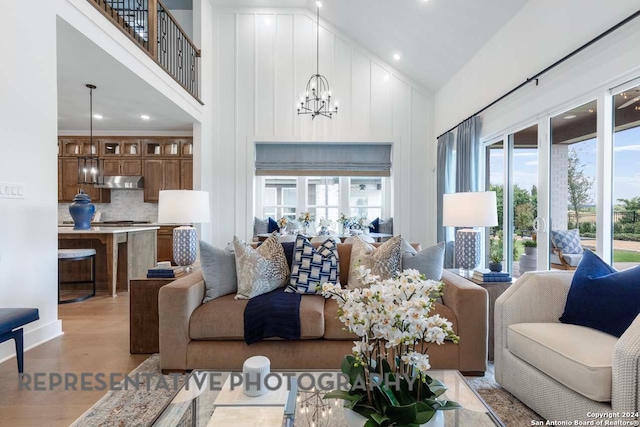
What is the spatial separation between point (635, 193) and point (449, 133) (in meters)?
2.91

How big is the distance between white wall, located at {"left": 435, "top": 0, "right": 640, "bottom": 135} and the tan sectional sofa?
191 centimetres

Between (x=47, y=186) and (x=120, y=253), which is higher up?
(x=47, y=186)

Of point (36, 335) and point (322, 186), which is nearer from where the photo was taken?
point (36, 335)

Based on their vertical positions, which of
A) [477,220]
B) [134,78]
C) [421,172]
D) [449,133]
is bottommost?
[477,220]

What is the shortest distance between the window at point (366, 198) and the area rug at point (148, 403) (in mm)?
4372

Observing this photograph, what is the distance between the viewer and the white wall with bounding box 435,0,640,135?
2236 millimetres

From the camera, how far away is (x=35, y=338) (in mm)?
2561

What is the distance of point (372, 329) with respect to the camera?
98 cm

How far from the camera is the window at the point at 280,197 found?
6340mm

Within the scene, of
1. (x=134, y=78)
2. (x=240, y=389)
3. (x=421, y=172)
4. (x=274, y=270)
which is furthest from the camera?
(x=421, y=172)

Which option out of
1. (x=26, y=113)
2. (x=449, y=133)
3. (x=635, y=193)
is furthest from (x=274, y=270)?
(x=449, y=133)

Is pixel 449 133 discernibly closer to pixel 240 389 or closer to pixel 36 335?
pixel 240 389

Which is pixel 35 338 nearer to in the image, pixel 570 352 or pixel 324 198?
pixel 570 352

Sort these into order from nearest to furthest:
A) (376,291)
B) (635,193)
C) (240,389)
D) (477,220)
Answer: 1. (376,291)
2. (240,389)
3. (635,193)
4. (477,220)
